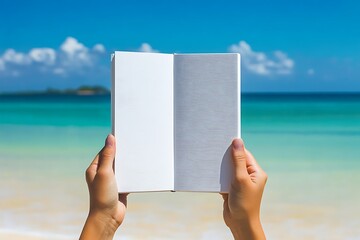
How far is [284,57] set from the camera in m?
24.8

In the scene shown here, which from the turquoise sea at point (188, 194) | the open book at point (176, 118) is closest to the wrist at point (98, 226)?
the open book at point (176, 118)

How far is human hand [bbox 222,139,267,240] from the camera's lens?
6.42 feet

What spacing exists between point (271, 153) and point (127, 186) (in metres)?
6.91

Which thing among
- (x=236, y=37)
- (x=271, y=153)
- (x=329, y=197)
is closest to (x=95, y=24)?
(x=236, y=37)

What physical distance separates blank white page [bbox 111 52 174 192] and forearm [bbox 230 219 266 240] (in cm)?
26

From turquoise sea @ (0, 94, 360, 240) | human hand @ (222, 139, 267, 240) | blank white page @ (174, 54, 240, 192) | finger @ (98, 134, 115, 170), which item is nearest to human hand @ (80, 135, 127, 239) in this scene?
finger @ (98, 134, 115, 170)

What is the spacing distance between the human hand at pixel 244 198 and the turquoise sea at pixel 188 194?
8.08 feet

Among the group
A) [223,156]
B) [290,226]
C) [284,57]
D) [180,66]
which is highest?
[284,57]

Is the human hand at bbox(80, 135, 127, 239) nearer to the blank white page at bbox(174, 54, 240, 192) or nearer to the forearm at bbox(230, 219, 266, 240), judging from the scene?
the blank white page at bbox(174, 54, 240, 192)

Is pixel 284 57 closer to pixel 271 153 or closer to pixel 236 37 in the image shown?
pixel 236 37

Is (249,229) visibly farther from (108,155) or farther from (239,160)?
(108,155)

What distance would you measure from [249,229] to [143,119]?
1.51 feet

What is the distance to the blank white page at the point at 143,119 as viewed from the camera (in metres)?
2.06

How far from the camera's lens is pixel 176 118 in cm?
209
